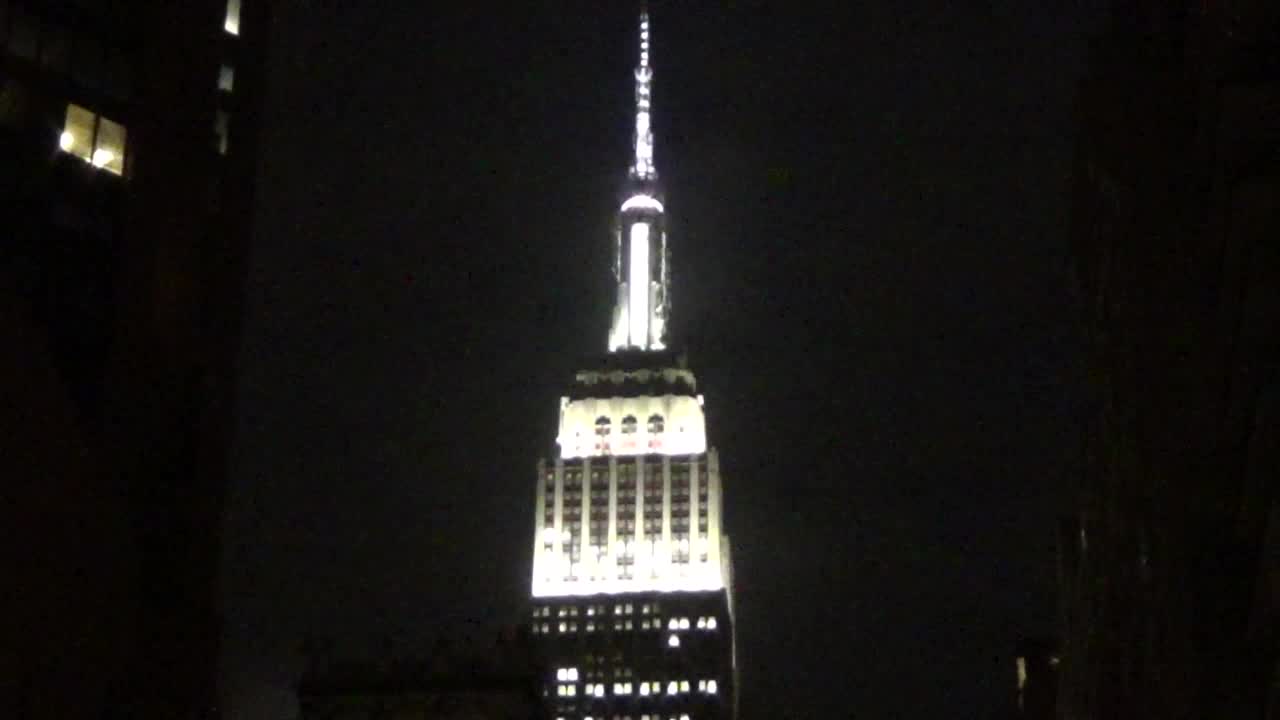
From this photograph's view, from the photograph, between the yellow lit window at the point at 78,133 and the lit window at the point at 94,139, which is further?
the lit window at the point at 94,139

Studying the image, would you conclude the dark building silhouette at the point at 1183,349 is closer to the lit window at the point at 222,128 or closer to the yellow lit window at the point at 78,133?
the lit window at the point at 222,128

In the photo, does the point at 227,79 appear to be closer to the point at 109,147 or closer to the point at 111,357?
the point at 109,147

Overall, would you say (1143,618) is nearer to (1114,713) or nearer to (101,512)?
(1114,713)

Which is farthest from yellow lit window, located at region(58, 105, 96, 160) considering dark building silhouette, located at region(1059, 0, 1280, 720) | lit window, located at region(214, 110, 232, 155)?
dark building silhouette, located at region(1059, 0, 1280, 720)

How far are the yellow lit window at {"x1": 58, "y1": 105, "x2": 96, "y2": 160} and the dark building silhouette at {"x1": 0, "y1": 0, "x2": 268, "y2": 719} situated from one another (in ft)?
0.22

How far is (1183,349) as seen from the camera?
60.9m

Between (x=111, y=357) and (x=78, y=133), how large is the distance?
296 inches

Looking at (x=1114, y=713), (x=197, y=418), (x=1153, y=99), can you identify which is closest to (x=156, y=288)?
(x=197, y=418)

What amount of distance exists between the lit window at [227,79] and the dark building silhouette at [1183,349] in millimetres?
32933

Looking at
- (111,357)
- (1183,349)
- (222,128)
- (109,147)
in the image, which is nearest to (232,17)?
(222,128)

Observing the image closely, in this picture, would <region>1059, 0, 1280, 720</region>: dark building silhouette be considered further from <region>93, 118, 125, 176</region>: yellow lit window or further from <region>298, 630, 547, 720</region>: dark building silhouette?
<region>298, 630, 547, 720</region>: dark building silhouette

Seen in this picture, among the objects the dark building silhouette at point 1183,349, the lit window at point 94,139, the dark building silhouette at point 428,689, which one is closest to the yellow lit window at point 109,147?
the lit window at point 94,139

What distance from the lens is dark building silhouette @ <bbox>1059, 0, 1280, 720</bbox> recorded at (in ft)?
155

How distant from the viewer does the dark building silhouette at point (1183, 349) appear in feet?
155
